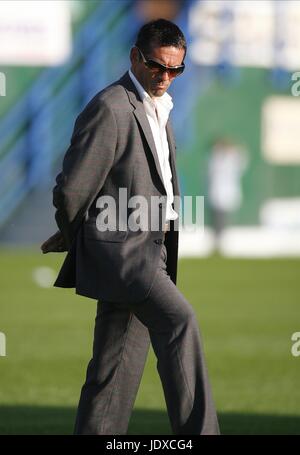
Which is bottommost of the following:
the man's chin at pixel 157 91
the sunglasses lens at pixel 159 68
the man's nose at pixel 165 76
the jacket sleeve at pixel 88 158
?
the jacket sleeve at pixel 88 158

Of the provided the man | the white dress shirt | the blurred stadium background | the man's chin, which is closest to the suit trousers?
the man

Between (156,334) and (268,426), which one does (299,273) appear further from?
(156,334)

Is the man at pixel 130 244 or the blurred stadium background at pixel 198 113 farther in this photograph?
the blurred stadium background at pixel 198 113

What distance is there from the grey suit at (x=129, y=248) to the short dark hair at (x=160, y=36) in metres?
0.23

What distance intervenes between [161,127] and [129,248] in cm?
68

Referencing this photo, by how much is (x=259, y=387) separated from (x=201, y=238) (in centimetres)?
1752

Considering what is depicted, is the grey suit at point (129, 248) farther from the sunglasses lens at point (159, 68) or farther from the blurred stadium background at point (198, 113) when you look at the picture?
the blurred stadium background at point (198, 113)

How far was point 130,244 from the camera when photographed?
597cm

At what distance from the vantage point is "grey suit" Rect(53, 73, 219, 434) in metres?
5.88

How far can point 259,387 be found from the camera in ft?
30.9

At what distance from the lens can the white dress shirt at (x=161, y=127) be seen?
6.13m

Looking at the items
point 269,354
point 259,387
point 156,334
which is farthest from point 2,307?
point 156,334

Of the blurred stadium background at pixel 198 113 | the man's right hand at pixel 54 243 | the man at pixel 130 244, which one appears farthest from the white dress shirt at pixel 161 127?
the blurred stadium background at pixel 198 113

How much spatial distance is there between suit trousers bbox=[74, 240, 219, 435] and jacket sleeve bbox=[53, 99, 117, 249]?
537 millimetres
